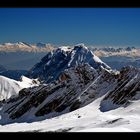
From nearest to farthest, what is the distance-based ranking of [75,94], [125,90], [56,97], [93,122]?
1. [93,122]
2. [125,90]
3. [75,94]
4. [56,97]

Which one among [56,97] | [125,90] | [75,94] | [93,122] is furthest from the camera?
[56,97]

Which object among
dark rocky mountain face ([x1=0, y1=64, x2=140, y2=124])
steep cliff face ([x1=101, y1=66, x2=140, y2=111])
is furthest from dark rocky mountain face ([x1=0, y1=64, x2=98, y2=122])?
steep cliff face ([x1=101, y1=66, x2=140, y2=111])

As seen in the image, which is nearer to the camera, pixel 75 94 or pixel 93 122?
pixel 93 122

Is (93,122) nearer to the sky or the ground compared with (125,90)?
nearer to the sky

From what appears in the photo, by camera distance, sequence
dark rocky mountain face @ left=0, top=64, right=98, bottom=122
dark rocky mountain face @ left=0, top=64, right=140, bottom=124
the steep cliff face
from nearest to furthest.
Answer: the steep cliff face → dark rocky mountain face @ left=0, top=64, right=140, bottom=124 → dark rocky mountain face @ left=0, top=64, right=98, bottom=122

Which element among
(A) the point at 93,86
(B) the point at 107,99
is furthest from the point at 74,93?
(B) the point at 107,99

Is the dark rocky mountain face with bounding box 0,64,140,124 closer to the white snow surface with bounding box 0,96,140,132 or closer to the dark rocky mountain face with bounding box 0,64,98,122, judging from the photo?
the dark rocky mountain face with bounding box 0,64,98,122

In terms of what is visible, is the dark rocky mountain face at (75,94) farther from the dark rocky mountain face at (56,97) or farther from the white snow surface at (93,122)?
the white snow surface at (93,122)

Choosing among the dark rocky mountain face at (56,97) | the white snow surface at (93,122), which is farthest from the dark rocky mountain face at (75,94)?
the white snow surface at (93,122)

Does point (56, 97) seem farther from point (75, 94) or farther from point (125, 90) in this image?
point (125, 90)

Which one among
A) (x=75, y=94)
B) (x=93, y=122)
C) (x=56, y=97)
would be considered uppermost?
(x=93, y=122)

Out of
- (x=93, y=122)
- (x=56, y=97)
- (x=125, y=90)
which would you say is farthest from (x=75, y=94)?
(x=93, y=122)

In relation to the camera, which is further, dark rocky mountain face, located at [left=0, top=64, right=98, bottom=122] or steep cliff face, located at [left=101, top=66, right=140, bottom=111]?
dark rocky mountain face, located at [left=0, top=64, right=98, bottom=122]
